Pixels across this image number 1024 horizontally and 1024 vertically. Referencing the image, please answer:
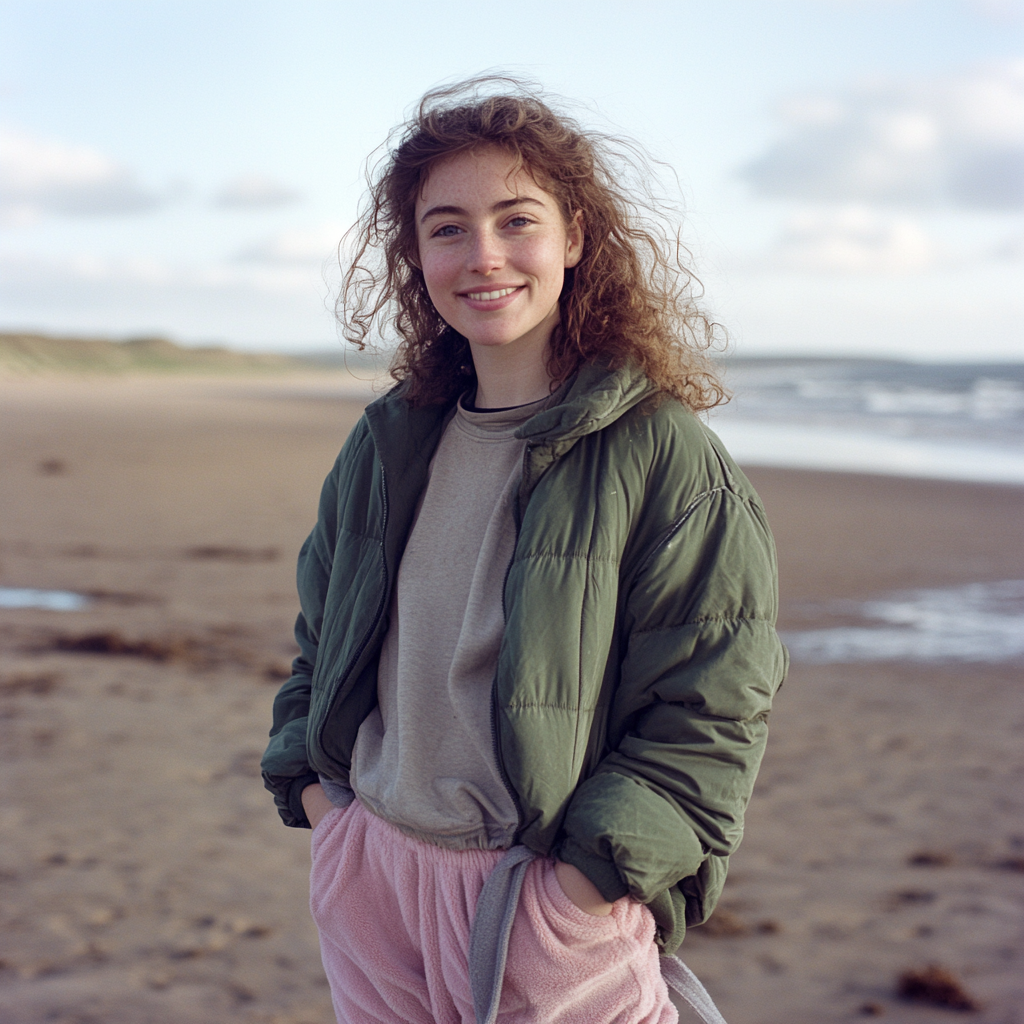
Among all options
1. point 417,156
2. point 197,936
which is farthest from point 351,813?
point 197,936

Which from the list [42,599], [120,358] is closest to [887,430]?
[42,599]

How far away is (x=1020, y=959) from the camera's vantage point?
11.2ft

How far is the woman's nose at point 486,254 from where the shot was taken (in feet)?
5.51

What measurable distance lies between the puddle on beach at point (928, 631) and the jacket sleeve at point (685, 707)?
533 cm

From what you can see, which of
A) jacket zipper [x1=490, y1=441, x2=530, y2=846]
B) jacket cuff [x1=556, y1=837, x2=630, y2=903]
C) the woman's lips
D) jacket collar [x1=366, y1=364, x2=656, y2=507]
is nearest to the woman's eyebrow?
the woman's lips

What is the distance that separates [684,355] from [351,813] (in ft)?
3.19

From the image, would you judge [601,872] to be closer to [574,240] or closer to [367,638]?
[367,638]

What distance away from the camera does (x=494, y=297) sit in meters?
1.71

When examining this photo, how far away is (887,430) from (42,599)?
18979 millimetres

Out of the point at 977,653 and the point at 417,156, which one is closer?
the point at 417,156

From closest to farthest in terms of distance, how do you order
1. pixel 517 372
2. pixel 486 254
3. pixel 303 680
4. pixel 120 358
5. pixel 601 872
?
1. pixel 601 872
2. pixel 486 254
3. pixel 517 372
4. pixel 303 680
5. pixel 120 358

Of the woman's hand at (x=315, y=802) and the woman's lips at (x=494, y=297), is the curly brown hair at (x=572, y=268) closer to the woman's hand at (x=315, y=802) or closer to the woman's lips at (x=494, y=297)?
the woman's lips at (x=494, y=297)

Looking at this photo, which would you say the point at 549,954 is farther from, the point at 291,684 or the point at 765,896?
the point at 765,896

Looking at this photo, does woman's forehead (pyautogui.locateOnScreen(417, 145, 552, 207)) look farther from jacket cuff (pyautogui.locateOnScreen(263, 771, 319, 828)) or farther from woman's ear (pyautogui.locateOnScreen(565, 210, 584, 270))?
jacket cuff (pyautogui.locateOnScreen(263, 771, 319, 828))
